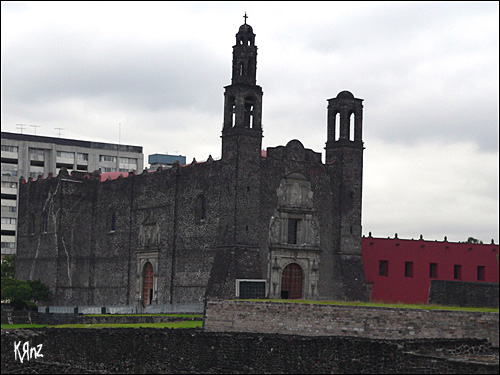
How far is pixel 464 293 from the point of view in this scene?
2666 cm

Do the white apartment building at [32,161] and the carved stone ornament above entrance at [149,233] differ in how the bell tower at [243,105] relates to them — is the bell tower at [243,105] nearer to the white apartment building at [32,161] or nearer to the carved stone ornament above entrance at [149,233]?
the carved stone ornament above entrance at [149,233]

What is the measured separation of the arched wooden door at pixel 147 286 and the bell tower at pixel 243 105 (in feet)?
37.2

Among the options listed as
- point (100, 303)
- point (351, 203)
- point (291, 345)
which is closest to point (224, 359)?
point (291, 345)

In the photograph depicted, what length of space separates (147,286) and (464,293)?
34568mm

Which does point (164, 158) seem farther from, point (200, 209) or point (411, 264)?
point (411, 264)

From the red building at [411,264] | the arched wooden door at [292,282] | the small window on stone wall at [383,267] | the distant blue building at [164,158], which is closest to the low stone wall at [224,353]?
the red building at [411,264]

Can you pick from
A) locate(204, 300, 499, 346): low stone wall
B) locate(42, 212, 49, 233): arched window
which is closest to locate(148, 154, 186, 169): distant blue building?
locate(42, 212, 49, 233): arched window

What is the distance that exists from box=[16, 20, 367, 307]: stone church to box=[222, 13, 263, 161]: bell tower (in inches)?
2.2

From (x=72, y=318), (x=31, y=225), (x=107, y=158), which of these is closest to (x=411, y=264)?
(x=72, y=318)

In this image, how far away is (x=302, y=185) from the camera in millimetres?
52656

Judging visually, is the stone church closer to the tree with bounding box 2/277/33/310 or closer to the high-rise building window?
the tree with bounding box 2/277/33/310

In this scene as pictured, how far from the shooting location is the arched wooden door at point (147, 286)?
58.2 metres

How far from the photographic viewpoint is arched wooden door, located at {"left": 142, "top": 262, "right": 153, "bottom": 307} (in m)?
58.2

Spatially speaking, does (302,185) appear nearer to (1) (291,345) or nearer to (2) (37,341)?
(2) (37,341)
